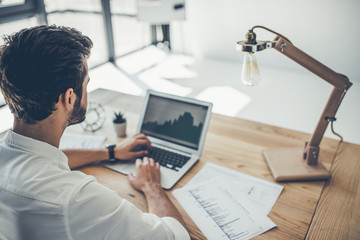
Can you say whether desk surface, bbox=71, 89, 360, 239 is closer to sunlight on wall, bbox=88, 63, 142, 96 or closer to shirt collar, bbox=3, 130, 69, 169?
shirt collar, bbox=3, 130, 69, 169

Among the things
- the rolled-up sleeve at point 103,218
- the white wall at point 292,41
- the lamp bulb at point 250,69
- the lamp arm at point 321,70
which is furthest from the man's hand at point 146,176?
the white wall at point 292,41

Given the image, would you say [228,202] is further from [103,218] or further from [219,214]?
[103,218]

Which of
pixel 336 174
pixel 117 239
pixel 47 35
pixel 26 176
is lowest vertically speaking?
pixel 336 174

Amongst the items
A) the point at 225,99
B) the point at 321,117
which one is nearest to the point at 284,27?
the point at 225,99

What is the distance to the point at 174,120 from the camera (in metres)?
1.49

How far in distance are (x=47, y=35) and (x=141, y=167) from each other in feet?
2.11

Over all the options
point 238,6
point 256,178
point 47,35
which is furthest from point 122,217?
point 238,6

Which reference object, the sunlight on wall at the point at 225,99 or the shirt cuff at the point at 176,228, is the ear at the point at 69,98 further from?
the sunlight on wall at the point at 225,99

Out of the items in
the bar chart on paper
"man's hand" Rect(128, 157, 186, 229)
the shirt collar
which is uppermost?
the shirt collar

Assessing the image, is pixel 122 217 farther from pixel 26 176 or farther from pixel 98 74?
pixel 98 74

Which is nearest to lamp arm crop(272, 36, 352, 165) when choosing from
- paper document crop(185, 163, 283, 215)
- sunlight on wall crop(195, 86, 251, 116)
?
paper document crop(185, 163, 283, 215)

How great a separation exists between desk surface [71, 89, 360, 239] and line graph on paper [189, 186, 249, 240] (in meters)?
0.07

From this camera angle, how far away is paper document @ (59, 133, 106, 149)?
Answer: 1.52 metres

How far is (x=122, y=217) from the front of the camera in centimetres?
83
